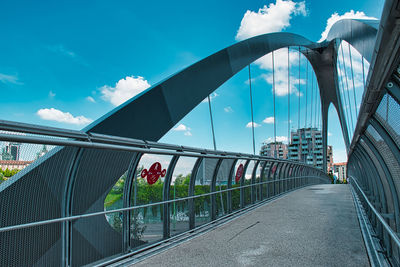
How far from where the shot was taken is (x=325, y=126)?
5100cm

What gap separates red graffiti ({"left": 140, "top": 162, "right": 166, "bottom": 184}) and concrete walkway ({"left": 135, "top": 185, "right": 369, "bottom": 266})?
1143 mm

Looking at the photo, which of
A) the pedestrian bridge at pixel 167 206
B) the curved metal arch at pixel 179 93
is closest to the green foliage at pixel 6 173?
the pedestrian bridge at pixel 167 206

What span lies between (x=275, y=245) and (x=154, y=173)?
2247 millimetres

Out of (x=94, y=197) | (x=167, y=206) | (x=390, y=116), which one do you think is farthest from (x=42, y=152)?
(x=390, y=116)

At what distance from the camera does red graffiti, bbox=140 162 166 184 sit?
5.02m

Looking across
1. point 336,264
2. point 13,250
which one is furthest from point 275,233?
point 13,250

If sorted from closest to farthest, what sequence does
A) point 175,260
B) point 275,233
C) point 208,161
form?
point 175,260
point 275,233
point 208,161

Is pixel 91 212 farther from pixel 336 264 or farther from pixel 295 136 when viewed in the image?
pixel 295 136

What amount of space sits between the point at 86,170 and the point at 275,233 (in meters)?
3.70

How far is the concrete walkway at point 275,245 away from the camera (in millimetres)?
4211

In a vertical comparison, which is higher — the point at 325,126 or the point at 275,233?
the point at 325,126

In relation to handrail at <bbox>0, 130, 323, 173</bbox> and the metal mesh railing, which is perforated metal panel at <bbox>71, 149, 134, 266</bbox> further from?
handrail at <bbox>0, 130, 323, 173</bbox>

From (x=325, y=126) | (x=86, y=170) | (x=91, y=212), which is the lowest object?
(x=91, y=212)

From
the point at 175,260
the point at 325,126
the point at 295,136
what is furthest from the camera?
the point at 295,136
